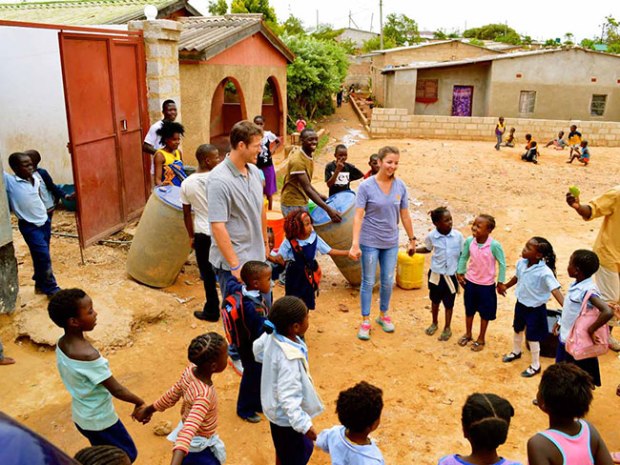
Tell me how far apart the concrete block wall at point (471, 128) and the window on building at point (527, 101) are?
12.5 ft

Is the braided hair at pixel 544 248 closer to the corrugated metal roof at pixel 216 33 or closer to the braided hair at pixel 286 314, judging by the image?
the braided hair at pixel 286 314

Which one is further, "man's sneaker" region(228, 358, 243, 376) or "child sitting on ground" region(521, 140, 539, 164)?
"child sitting on ground" region(521, 140, 539, 164)

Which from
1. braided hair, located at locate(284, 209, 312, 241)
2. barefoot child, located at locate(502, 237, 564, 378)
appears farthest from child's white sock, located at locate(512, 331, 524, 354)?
braided hair, located at locate(284, 209, 312, 241)

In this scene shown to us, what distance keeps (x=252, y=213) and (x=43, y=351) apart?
235 cm

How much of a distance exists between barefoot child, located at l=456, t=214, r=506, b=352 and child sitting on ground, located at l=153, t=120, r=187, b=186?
326 centimetres

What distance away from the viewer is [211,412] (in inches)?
109

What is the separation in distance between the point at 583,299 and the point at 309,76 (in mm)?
17542

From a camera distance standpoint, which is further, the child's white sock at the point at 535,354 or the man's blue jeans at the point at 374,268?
the man's blue jeans at the point at 374,268

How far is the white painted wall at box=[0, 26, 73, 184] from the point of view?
26.8 ft

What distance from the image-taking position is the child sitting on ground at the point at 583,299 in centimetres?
363

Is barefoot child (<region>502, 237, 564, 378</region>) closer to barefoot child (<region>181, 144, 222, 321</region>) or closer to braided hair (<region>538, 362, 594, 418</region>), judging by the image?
braided hair (<region>538, 362, 594, 418</region>)

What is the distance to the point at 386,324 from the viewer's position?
5.42m

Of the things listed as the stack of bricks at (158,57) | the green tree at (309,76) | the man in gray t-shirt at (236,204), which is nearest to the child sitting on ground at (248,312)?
the man in gray t-shirt at (236,204)

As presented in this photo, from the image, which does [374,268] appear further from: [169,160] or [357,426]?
[357,426]
